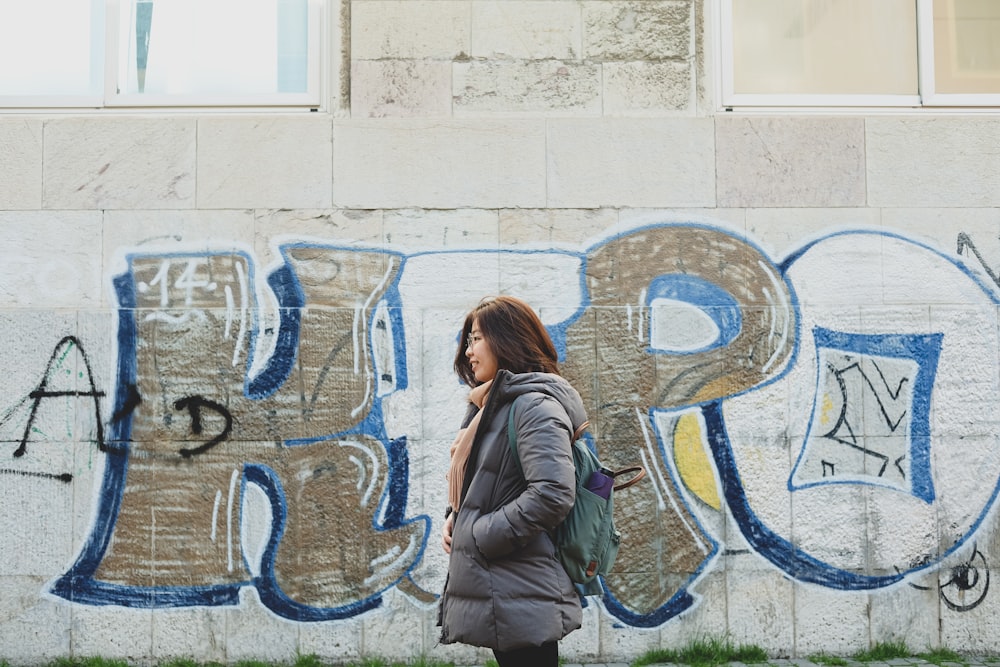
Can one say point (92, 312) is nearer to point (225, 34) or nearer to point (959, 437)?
point (225, 34)

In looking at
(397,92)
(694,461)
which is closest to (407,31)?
(397,92)

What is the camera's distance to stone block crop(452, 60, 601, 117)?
4.98 meters

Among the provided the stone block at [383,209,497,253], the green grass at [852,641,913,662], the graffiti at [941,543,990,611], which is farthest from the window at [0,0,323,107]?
the graffiti at [941,543,990,611]

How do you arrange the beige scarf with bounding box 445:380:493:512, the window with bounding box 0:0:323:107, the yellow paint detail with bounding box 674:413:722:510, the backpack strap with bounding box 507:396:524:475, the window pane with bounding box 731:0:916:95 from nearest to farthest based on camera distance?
1. the backpack strap with bounding box 507:396:524:475
2. the beige scarf with bounding box 445:380:493:512
3. the yellow paint detail with bounding box 674:413:722:510
4. the window with bounding box 0:0:323:107
5. the window pane with bounding box 731:0:916:95

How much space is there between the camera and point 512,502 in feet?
9.53

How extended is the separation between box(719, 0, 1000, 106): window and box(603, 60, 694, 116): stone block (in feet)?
1.12

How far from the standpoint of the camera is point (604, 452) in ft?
15.9

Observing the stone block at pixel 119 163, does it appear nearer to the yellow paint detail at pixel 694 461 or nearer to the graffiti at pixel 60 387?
the graffiti at pixel 60 387

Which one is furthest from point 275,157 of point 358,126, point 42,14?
point 42,14

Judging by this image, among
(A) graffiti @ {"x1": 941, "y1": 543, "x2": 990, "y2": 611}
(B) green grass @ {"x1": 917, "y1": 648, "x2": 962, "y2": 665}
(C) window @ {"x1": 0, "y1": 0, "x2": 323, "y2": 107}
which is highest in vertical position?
(C) window @ {"x1": 0, "y1": 0, "x2": 323, "y2": 107}

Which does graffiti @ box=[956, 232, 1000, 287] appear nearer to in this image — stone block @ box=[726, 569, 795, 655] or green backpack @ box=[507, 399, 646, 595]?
stone block @ box=[726, 569, 795, 655]

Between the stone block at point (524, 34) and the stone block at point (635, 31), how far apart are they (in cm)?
8

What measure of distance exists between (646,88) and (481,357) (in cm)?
243

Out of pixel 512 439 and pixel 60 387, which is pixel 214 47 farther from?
pixel 512 439
